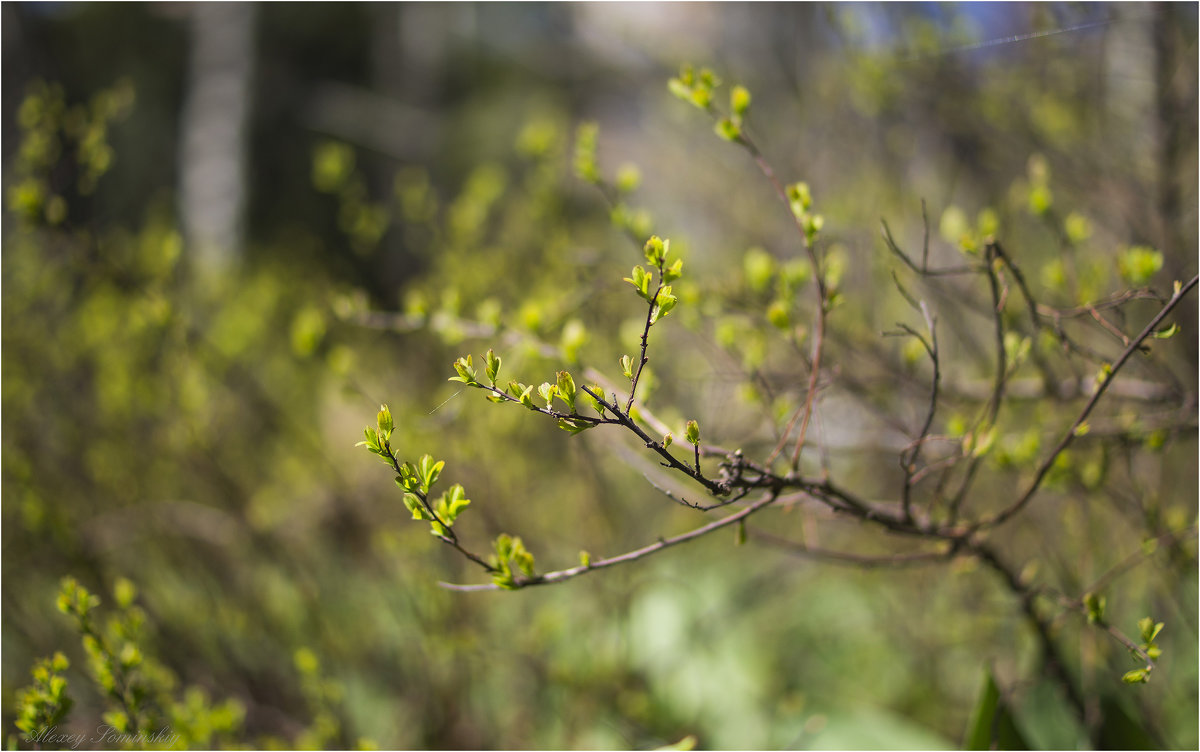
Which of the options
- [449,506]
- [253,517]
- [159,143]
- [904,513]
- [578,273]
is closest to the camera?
[449,506]

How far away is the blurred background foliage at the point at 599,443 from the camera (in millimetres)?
1818

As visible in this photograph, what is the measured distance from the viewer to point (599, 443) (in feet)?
7.84

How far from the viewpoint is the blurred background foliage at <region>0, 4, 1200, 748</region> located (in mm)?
1818

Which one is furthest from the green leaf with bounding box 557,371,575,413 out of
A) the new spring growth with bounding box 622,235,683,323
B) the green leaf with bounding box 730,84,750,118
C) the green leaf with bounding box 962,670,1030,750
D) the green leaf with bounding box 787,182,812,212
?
the green leaf with bounding box 962,670,1030,750

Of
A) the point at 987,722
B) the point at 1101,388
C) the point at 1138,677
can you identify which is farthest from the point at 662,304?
the point at 987,722

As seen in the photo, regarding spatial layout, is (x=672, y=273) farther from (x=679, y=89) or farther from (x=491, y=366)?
(x=679, y=89)

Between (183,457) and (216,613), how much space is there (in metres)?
0.68

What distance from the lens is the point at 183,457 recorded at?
8.88 feet

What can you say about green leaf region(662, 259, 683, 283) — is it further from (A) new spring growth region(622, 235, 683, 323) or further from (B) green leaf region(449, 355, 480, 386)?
(B) green leaf region(449, 355, 480, 386)

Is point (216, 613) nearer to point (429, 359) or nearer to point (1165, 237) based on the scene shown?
point (429, 359)

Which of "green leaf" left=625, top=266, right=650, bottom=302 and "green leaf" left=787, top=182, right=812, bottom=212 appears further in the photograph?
"green leaf" left=787, top=182, right=812, bottom=212

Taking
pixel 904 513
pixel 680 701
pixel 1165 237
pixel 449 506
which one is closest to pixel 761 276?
pixel 904 513

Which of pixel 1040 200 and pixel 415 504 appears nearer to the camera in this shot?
pixel 415 504

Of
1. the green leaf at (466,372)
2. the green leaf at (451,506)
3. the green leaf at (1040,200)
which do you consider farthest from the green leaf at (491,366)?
the green leaf at (1040,200)
